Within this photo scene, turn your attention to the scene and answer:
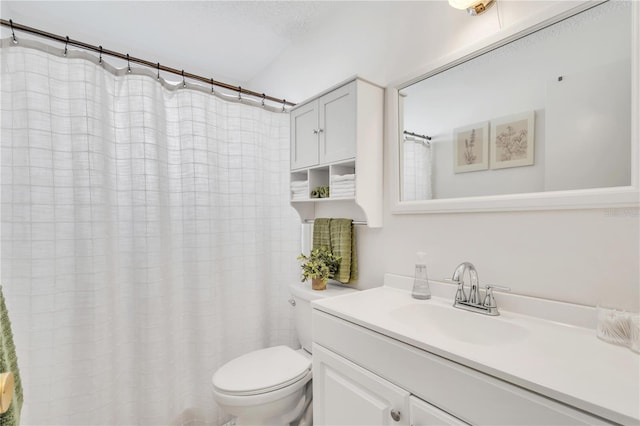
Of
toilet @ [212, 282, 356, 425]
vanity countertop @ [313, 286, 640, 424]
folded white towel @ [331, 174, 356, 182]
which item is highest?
folded white towel @ [331, 174, 356, 182]

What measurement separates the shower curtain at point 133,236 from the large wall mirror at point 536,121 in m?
1.08

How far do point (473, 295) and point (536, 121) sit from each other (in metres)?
0.66

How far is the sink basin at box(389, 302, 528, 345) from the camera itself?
0.95m

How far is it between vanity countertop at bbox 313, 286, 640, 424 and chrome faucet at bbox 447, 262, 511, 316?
0.10 ft

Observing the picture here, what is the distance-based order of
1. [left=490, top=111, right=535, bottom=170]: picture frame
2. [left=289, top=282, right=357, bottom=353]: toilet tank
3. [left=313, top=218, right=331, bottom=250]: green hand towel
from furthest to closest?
[left=313, top=218, right=331, bottom=250]: green hand towel, [left=289, top=282, right=357, bottom=353]: toilet tank, [left=490, top=111, right=535, bottom=170]: picture frame

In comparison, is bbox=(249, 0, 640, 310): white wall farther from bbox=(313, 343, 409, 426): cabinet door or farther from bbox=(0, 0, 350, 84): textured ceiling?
bbox=(313, 343, 409, 426): cabinet door

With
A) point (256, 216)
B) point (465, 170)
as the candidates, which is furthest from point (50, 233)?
point (465, 170)

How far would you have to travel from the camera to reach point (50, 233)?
132 cm

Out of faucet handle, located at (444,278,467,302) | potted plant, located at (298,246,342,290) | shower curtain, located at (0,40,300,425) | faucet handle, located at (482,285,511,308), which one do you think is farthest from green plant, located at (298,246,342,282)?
faucet handle, located at (482,285,511,308)

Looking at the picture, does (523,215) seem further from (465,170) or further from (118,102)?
(118,102)

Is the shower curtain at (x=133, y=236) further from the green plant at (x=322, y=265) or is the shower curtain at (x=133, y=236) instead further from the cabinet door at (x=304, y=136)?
the green plant at (x=322, y=265)

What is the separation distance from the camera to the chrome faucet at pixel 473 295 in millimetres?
1043

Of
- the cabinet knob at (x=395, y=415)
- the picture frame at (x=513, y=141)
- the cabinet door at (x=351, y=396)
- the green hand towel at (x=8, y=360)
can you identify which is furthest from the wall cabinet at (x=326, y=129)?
the green hand towel at (x=8, y=360)

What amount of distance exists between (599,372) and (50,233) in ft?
6.52
